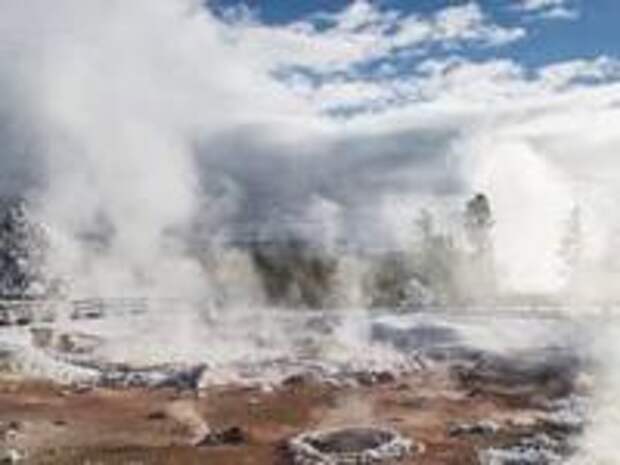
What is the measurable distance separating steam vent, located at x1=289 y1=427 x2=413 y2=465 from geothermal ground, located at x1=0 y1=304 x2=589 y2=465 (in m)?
0.43

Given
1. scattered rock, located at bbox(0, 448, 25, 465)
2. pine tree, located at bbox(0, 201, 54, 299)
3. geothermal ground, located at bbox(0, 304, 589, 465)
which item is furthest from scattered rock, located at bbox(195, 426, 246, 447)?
pine tree, located at bbox(0, 201, 54, 299)

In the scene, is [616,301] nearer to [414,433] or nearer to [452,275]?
[452,275]

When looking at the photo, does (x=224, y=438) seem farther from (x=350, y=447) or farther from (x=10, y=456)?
(x=10, y=456)

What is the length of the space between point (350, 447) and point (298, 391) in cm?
1039

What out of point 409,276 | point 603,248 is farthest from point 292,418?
point 603,248

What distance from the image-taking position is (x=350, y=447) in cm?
3180

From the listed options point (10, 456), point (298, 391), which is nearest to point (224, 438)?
point (10, 456)

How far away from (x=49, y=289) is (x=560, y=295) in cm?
2820

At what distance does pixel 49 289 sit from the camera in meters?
70.8

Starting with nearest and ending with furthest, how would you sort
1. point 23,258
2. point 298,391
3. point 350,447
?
point 350,447, point 298,391, point 23,258

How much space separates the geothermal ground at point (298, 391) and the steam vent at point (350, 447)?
1.42 ft

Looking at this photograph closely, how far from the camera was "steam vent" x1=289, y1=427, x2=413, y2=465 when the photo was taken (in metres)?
30.2

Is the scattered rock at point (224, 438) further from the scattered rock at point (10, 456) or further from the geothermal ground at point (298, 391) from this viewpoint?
the scattered rock at point (10, 456)

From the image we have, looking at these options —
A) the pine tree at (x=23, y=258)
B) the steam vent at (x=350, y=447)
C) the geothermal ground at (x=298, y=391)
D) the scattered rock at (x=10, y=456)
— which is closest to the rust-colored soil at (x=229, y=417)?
the geothermal ground at (x=298, y=391)
